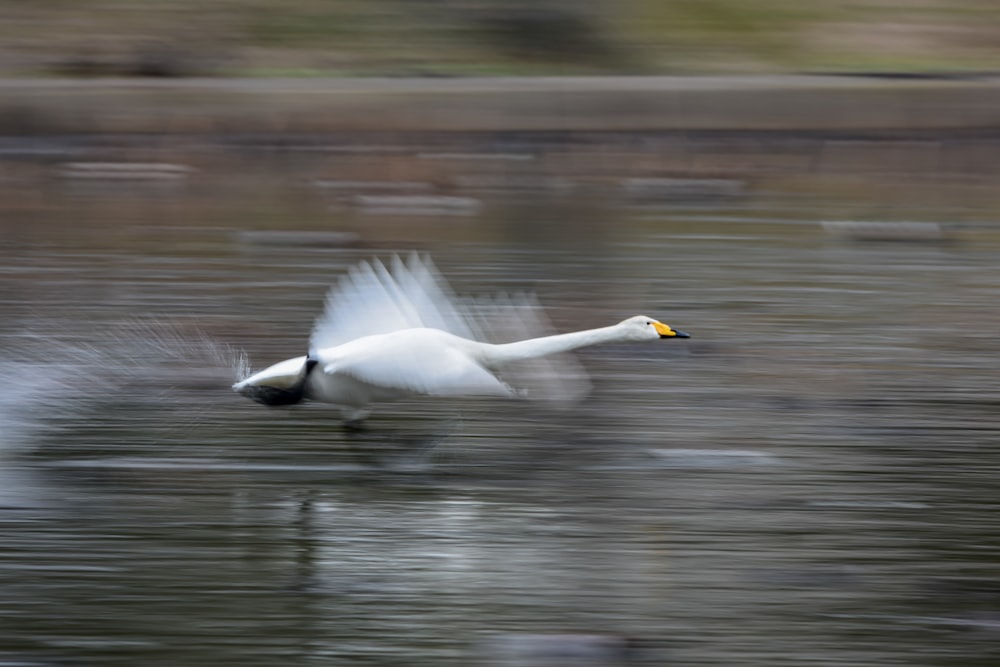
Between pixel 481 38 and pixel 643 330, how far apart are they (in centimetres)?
Answer: 1598

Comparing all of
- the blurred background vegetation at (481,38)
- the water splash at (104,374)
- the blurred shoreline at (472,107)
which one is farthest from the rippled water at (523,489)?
the blurred background vegetation at (481,38)

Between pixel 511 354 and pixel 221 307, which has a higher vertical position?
pixel 221 307

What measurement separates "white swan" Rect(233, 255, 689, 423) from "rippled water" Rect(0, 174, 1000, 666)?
0.26 meters

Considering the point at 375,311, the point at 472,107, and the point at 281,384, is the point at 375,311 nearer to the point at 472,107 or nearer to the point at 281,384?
the point at 281,384

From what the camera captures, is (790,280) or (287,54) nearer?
(790,280)

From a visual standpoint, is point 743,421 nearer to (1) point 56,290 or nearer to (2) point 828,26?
(1) point 56,290

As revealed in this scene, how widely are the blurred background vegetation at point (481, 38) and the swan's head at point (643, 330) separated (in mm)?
14482

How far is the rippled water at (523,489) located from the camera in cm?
482

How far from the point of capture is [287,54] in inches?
866

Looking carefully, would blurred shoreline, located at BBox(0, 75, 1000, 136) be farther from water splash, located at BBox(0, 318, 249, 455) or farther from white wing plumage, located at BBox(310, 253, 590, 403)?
white wing plumage, located at BBox(310, 253, 590, 403)

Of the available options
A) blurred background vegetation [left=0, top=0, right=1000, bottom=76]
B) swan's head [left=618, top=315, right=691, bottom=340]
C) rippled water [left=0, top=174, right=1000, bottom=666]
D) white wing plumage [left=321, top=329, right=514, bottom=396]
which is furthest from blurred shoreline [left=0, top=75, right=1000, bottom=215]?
white wing plumage [left=321, top=329, right=514, bottom=396]

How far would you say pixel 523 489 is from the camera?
614 centimetres

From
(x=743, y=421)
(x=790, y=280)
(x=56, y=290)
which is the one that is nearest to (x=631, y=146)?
(x=790, y=280)

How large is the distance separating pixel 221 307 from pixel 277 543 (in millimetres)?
4387
